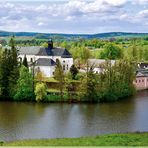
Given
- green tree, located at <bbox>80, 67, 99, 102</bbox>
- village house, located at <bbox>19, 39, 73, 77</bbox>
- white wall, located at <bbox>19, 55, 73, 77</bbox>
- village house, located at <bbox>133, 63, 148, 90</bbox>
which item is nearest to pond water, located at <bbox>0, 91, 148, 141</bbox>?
green tree, located at <bbox>80, 67, 99, 102</bbox>

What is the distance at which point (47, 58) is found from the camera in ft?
69.8

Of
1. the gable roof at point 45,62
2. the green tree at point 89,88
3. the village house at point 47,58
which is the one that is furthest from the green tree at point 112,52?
the green tree at point 89,88

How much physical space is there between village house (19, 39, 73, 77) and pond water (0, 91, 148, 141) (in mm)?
5078

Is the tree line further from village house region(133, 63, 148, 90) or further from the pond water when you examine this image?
village house region(133, 63, 148, 90)

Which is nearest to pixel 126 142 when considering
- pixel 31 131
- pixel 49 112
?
pixel 31 131

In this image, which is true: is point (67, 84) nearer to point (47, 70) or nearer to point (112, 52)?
point (47, 70)

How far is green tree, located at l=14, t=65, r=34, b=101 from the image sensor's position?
15.8m

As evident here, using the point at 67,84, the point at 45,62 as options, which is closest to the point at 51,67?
the point at 45,62

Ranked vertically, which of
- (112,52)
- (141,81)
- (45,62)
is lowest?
(141,81)

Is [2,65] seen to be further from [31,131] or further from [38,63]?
[31,131]

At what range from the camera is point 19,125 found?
1116 cm

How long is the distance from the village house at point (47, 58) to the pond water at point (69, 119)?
508 cm

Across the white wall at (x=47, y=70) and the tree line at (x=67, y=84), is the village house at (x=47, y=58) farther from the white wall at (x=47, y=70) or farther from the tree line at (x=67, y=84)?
the tree line at (x=67, y=84)

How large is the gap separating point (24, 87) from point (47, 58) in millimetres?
5388
